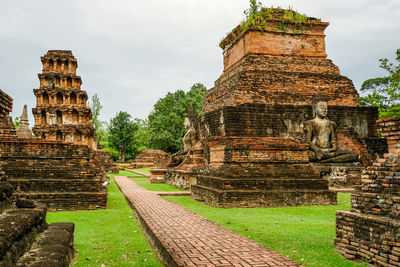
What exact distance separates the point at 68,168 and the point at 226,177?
400cm

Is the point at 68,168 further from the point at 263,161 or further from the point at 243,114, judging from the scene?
the point at 243,114

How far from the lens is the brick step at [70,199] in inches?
314

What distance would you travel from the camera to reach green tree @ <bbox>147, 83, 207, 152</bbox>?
4075 cm

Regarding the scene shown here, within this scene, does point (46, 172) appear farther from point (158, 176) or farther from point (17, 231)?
point (158, 176)

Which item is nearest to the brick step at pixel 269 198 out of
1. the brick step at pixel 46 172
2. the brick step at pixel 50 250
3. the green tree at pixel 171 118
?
the brick step at pixel 46 172

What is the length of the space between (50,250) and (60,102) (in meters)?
24.3

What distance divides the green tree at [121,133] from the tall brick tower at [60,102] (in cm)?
2228

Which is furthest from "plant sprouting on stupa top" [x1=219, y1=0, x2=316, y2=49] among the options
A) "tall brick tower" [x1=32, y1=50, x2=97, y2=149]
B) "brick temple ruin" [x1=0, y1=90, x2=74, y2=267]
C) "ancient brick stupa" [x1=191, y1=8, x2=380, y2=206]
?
"tall brick tower" [x1=32, y1=50, x2=97, y2=149]

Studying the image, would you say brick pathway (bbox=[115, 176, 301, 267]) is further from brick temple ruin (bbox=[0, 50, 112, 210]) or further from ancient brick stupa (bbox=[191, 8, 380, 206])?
ancient brick stupa (bbox=[191, 8, 380, 206])

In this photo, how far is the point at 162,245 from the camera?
4.55m

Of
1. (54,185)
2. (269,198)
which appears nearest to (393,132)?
(269,198)

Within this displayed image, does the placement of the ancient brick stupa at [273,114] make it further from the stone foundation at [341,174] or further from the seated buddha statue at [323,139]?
the stone foundation at [341,174]

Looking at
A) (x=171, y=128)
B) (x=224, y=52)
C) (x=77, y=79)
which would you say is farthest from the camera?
(x=171, y=128)

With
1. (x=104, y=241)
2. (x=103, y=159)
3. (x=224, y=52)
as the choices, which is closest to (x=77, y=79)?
(x=103, y=159)
